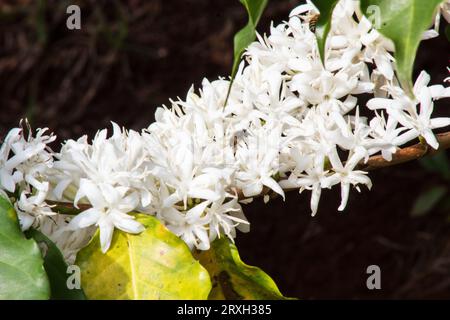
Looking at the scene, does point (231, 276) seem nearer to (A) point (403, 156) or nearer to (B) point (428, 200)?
(A) point (403, 156)

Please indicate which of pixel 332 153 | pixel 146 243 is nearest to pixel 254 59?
pixel 332 153

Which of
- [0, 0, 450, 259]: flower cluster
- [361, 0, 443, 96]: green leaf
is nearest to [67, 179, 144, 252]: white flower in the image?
[0, 0, 450, 259]: flower cluster

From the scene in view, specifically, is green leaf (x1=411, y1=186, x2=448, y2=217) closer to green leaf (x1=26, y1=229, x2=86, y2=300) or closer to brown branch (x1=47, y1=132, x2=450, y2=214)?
brown branch (x1=47, y1=132, x2=450, y2=214)

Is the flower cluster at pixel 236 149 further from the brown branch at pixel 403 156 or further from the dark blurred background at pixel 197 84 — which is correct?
the dark blurred background at pixel 197 84

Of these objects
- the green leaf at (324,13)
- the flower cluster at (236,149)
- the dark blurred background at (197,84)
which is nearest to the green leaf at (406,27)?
the green leaf at (324,13)

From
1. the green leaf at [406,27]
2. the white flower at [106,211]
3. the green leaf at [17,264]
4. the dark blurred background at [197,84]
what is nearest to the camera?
the green leaf at [406,27]
